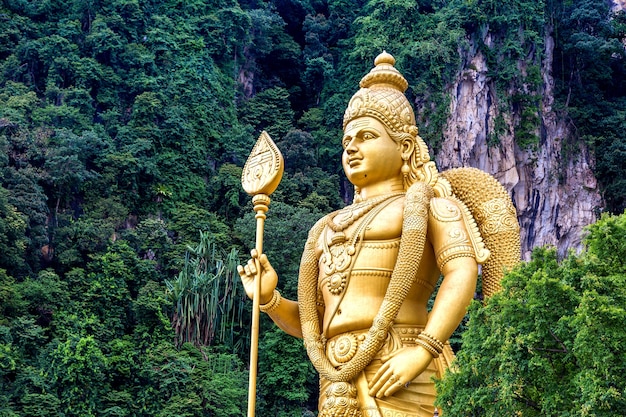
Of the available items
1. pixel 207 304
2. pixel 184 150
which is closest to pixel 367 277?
pixel 207 304

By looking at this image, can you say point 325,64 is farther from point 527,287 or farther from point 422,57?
point 527,287

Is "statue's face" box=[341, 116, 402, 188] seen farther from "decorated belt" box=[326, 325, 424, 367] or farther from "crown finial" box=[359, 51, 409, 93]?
"decorated belt" box=[326, 325, 424, 367]

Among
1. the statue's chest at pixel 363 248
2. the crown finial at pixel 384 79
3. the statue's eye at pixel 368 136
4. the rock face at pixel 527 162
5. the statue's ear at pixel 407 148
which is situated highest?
the rock face at pixel 527 162

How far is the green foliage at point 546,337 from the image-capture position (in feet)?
21.7

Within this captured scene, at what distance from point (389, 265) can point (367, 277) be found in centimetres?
18

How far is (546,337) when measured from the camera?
717 centimetres

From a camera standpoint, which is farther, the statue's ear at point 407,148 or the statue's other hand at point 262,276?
the statue's ear at point 407,148

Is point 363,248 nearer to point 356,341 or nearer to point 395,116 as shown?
point 356,341

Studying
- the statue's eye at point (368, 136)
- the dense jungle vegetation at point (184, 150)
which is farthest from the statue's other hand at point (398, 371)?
the dense jungle vegetation at point (184, 150)

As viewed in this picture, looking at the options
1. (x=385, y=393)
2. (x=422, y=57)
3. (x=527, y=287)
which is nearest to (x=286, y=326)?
(x=385, y=393)

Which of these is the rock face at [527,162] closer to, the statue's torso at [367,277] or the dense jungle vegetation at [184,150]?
the dense jungle vegetation at [184,150]

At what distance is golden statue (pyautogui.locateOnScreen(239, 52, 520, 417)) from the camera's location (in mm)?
7270

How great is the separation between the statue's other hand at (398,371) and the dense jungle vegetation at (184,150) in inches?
537

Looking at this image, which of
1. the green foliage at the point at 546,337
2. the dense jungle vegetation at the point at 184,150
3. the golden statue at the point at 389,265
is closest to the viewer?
the green foliage at the point at 546,337
